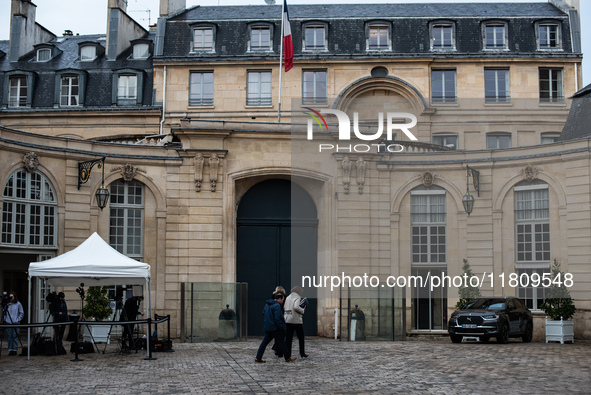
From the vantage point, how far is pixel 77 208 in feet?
76.7

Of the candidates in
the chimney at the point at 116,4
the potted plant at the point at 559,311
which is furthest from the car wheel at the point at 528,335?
the chimney at the point at 116,4

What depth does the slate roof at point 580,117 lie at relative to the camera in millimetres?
26422

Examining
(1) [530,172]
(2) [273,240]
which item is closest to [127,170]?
(2) [273,240]

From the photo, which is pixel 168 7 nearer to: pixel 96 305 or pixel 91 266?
pixel 96 305

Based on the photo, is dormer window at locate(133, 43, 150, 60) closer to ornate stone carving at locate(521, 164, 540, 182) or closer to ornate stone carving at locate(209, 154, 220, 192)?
ornate stone carving at locate(209, 154, 220, 192)

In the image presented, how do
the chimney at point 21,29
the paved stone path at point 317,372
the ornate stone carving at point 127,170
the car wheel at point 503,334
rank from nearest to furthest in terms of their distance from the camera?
the paved stone path at point 317,372, the car wheel at point 503,334, the ornate stone carving at point 127,170, the chimney at point 21,29

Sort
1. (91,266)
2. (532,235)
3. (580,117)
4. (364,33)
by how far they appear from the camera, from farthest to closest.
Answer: (364,33) → (580,117) → (532,235) → (91,266)

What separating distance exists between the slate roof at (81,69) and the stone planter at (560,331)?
19764mm

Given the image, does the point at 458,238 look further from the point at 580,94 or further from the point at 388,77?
the point at 388,77

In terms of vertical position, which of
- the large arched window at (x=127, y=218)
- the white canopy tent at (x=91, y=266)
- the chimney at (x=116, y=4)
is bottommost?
the white canopy tent at (x=91, y=266)

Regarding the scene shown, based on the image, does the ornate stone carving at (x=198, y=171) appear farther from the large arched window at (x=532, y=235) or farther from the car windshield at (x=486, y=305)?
the large arched window at (x=532, y=235)

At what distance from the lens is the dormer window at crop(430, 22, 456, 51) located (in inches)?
1382

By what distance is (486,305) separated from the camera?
21.6m

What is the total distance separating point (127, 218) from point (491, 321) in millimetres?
10894
